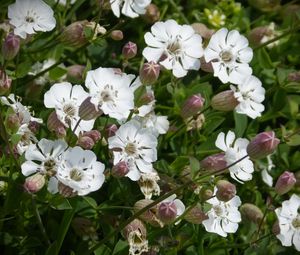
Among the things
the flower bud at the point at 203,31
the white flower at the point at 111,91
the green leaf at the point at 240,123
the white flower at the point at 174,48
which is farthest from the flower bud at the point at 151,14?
the white flower at the point at 111,91

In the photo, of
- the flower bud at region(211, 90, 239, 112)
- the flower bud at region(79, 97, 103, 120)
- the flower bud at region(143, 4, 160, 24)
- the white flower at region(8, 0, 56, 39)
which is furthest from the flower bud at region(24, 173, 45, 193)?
the flower bud at region(143, 4, 160, 24)

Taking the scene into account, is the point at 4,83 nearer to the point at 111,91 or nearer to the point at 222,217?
the point at 111,91

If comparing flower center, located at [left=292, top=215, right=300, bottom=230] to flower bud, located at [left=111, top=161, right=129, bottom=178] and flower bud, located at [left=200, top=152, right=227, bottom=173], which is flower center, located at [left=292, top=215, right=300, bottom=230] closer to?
flower bud, located at [left=200, top=152, right=227, bottom=173]

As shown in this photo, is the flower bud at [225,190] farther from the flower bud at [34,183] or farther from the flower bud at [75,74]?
the flower bud at [75,74]

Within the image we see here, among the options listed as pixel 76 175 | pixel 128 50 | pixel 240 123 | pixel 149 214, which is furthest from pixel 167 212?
pixel 240 123

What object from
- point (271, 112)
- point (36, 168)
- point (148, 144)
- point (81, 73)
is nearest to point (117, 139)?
point (148, 144)

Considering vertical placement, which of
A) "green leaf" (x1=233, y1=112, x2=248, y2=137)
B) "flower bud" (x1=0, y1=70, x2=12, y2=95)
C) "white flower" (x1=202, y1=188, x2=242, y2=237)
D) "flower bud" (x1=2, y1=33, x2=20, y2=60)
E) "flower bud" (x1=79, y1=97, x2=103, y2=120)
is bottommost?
"green leaf" (x1=233, y1=112, x2=248, y2=137)

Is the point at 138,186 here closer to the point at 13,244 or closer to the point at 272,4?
the point at 13,244
